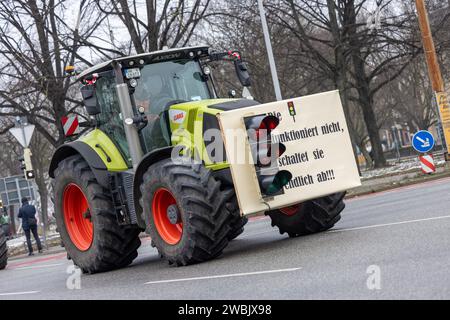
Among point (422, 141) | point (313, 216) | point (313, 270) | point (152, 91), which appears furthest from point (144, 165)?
point (422, 141)

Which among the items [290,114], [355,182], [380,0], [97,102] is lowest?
[355,182]

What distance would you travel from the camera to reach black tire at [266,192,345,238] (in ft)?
42.6

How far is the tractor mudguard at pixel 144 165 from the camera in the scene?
12.2 metres

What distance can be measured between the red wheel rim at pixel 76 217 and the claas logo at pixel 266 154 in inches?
152

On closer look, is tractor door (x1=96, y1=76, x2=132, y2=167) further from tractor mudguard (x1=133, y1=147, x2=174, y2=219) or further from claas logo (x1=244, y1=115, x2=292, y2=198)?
claas logo (x1=244, y1=115, x2=292, y2=198)

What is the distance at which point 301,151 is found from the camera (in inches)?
480

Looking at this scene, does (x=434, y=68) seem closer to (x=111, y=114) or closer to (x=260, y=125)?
(x=111, y=114)

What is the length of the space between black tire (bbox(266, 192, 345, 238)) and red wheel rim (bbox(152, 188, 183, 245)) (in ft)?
5.58

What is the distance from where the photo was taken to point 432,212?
43.8 feet

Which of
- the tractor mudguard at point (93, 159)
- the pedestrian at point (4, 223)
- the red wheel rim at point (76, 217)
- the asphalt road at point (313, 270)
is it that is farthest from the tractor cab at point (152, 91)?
the pedestrian at point (4, 223)

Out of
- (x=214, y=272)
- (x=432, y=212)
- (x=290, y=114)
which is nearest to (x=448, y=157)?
(x=432, y=212)
